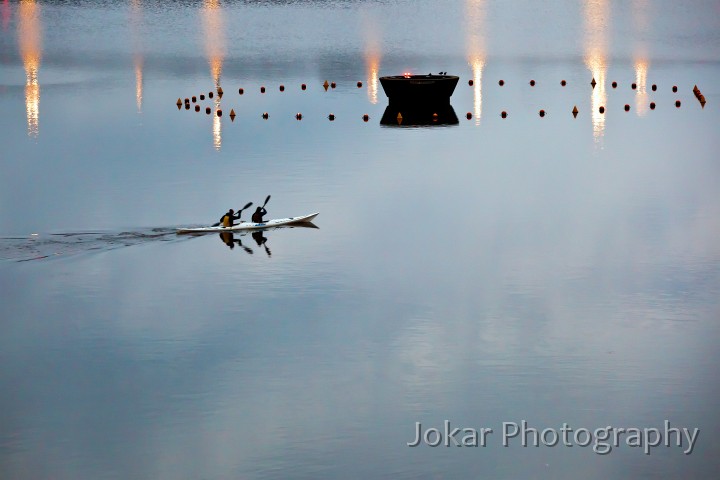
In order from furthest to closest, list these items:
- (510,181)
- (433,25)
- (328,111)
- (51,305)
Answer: (433,25) → (328,111) → (510,181) → (51,305)

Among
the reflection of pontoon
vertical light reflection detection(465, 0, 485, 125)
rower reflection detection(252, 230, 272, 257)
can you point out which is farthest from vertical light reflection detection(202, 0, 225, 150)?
rower reflection detection(252, 230, 272, 257)

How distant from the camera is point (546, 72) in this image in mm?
102562

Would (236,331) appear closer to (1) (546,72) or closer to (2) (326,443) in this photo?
(2) (326,443)

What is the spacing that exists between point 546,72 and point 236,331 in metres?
73.1

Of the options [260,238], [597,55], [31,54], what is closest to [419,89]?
[260,238]

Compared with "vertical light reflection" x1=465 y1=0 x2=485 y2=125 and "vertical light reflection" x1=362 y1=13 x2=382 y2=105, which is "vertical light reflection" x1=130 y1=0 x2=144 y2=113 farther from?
"vertical light reflection" x1=465 y1=0 x2=485 y2=125

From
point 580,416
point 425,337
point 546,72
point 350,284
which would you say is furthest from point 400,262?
point 546,72

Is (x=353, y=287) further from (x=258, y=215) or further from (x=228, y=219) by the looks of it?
(x=258, y=215)

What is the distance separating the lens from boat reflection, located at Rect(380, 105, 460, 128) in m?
70.9

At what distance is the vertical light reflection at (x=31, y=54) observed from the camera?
74812mm

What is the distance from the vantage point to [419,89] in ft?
234

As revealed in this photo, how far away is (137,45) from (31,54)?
13.8m

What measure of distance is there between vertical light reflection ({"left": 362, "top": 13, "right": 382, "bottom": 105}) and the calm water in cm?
580

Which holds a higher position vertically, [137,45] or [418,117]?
[137,45]
